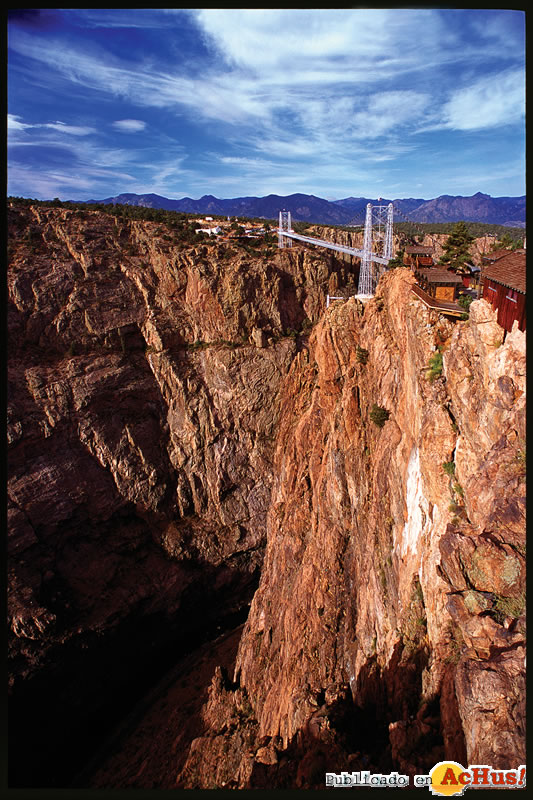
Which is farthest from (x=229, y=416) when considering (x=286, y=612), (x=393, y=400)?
(x=393, y=400)

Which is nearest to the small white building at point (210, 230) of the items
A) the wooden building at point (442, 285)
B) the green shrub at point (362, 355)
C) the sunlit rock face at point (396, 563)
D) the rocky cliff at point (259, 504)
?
the rocky cliff at point (259, 504)

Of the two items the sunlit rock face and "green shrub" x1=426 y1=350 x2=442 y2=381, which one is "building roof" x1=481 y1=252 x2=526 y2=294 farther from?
"green shrub" x1=426 y1=350 x2=442 y2=381

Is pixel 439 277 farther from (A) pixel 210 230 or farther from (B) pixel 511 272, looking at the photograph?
(A) pixel 210 230

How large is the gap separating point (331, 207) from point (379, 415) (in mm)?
155268

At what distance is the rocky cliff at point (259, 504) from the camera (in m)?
9.66

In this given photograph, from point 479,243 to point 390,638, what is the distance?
49567 mm

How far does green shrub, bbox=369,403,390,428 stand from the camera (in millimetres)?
18250

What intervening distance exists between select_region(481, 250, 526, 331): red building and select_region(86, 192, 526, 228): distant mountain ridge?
80369 mm

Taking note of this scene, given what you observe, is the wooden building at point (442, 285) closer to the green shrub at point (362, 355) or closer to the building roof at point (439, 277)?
the building roof at point (439, 277)

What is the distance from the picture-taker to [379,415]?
18.3m

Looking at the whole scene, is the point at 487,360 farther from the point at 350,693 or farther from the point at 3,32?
the point at 350,693

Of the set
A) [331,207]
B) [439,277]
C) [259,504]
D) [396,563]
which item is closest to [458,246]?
[439,277]

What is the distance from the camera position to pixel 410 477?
46.8ft

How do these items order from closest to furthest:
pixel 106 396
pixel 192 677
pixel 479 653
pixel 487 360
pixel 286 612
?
pixel 479 653 → pixel 487 360 → pixel 286 612 → pixel 192 677 → pixel 106 396
